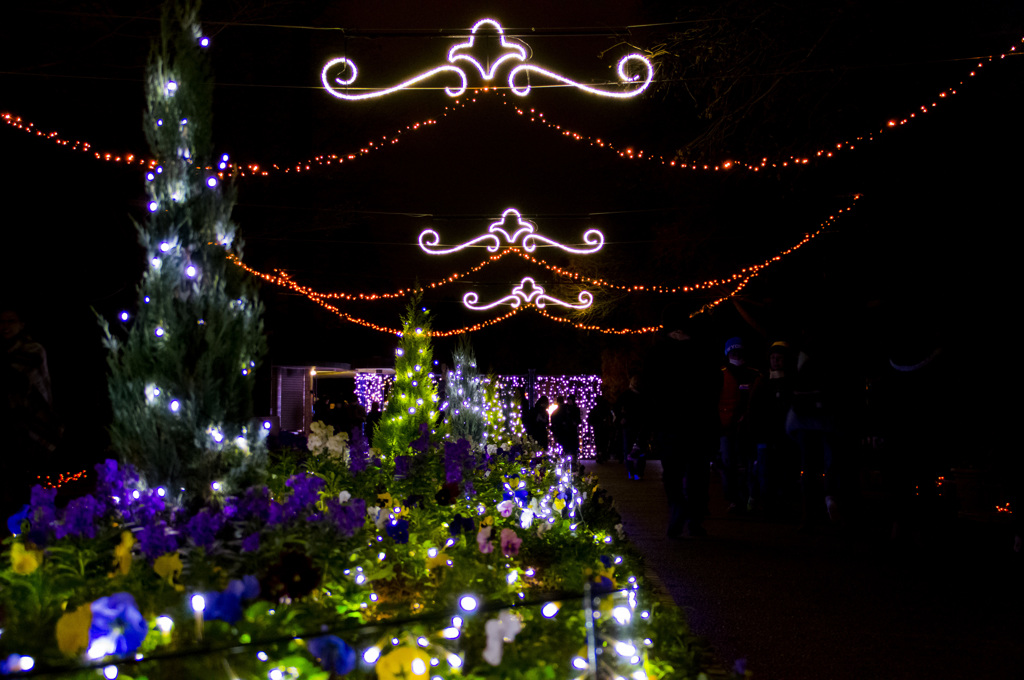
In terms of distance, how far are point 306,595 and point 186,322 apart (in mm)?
1932

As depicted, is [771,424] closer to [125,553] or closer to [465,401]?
[465,401]

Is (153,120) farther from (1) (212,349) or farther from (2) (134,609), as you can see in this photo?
(2) (134,609)

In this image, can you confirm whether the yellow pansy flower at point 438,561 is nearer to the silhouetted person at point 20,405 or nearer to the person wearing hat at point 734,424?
the silhouetted person at point 20,405

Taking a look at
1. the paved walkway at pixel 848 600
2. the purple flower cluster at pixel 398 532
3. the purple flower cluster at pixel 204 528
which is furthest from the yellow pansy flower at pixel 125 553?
the paved walkway at pixel 848 600

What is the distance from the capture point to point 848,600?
19.7 ft

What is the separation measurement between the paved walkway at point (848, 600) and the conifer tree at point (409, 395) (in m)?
5.14

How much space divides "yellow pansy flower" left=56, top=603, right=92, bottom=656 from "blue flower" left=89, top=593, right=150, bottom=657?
34mm

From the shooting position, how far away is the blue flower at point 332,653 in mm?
2785

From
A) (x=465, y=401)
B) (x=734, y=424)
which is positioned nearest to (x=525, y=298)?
(x=465, y=401)

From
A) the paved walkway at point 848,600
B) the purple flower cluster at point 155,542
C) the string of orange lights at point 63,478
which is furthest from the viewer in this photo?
the string of orange lights at point 63,478

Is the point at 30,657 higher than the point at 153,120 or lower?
lower

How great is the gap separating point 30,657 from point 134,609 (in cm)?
32

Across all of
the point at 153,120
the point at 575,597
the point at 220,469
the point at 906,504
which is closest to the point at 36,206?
the point at 153,120

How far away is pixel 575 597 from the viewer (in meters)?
2.65
